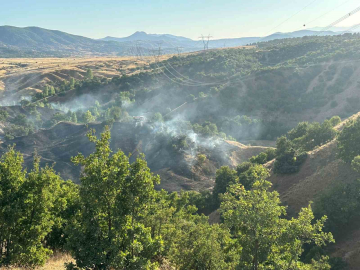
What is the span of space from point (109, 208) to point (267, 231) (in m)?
7.31

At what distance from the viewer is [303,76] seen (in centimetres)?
10175

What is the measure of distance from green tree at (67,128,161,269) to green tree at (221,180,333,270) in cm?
416

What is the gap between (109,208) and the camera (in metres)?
11.9

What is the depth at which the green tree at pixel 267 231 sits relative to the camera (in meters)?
12.8

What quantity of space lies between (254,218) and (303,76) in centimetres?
10133

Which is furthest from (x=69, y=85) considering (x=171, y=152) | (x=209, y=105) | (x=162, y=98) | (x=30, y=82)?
(x=171, y=152)

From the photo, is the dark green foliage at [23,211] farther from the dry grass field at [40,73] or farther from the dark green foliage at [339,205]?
→ the dry grass field at [40,73]

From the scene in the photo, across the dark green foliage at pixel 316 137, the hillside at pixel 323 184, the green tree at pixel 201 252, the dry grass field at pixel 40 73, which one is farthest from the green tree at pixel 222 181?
the dry grass field at pixel 40 73

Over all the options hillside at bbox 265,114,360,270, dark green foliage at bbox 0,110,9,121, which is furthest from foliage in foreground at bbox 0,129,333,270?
dark green foliage at bbox 0,110,9,121

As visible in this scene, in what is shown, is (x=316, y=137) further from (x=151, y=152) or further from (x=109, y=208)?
(x=109, y=208)

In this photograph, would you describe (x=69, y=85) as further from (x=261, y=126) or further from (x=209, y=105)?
(x=261, y=126)

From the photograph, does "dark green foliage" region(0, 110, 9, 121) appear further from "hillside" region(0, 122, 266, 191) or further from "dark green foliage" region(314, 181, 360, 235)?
"dark green foliage" region(314, 181, 360, 235)

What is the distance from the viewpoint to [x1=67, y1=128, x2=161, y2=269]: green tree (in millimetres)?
11484

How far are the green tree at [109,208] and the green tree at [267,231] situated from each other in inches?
164
